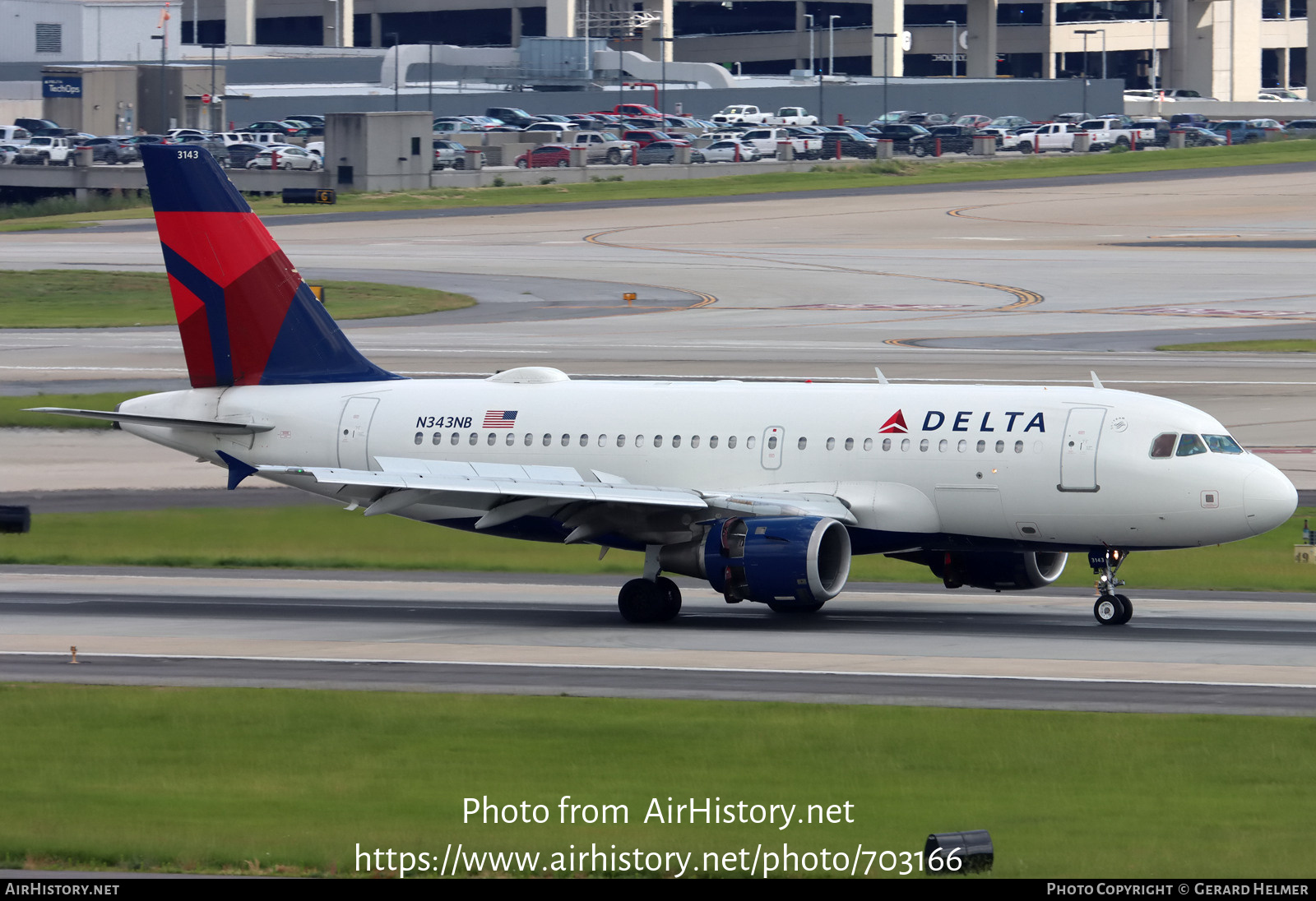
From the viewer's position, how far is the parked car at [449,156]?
16786 centimetres

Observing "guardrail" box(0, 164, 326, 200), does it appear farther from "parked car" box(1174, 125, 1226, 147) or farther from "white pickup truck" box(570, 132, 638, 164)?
"parked car" box(1174, 125, 1226, 147)

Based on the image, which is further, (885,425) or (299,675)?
(885,425)

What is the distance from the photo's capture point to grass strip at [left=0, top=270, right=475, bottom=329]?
93062mm

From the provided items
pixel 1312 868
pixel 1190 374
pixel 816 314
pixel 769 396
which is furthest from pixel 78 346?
pixel 1312 868

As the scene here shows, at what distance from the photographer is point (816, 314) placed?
303 feet

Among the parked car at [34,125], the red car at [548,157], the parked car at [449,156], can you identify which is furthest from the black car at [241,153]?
the parked car at [34,125]

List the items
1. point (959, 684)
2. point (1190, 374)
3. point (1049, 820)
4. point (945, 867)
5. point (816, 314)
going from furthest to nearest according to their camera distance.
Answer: point (816, 314) → point (1190, 374) → point (959, 684) → point (1049, 820) → point (945, 867)

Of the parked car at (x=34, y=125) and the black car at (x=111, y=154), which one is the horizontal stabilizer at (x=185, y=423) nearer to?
the black car at (x=111, y=154)

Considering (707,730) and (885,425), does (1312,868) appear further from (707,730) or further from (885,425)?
(885,425)

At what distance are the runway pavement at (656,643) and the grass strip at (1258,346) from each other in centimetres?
4043

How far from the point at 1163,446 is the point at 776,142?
143373 millimetres

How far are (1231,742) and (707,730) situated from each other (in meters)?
6.96

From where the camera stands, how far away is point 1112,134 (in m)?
187

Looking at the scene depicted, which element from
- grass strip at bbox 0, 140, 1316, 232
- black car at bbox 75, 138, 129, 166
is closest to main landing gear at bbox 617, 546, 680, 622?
grass strip at bbox 0, 140, 1316, 232
